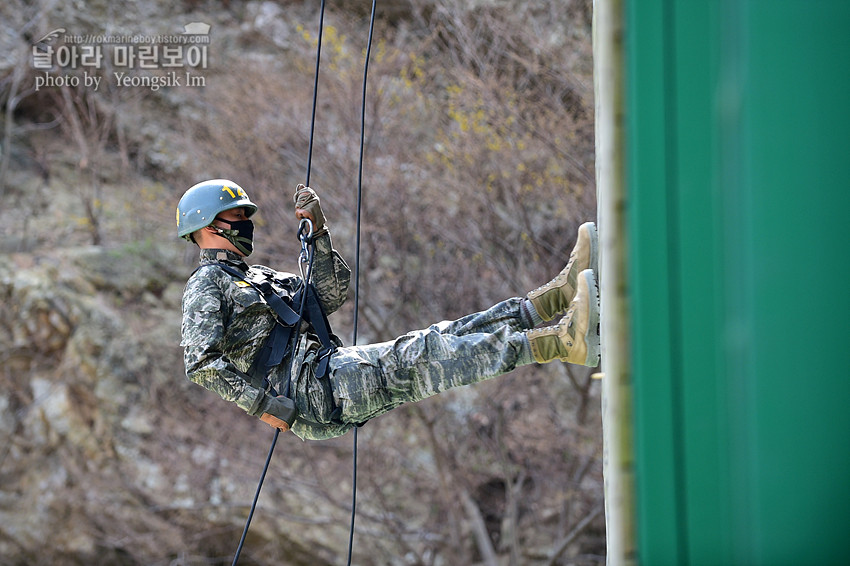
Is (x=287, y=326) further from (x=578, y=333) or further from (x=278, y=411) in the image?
(x=578, y=333)

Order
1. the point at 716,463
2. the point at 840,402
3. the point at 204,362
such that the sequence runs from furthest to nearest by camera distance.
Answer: the point at 204,362 → the point at 716,463 → the point at 840,402

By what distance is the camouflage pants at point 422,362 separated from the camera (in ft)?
→ 14.3

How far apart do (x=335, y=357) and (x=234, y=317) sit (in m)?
0.58

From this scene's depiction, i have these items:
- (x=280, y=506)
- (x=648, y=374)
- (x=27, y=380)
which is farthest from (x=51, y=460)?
(x=648, y=374)

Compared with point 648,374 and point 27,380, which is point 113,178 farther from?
point 648,374

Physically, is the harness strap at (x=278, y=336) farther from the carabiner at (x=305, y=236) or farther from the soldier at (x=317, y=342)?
the carabiner at (x=305, y=236)

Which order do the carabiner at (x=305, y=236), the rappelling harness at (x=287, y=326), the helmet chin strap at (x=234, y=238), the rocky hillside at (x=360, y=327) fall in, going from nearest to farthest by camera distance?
the rappelling harness at (x=287, y=326)
the carabiner at (x=305, y=236)
the helmet chin strap at (x=234, y=238)
the rocky hillside at (x=360, y=327)

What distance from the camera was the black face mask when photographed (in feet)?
15.9

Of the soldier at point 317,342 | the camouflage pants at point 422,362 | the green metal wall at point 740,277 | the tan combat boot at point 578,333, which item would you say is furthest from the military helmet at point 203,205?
the green metal wall at point 740,277

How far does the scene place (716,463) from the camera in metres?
2.16

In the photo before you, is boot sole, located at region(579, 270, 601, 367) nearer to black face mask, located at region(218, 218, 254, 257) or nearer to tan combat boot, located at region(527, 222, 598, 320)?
tan combat boot, located at region(527, 222, 598, 320)

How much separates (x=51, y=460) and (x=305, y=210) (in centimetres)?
1041

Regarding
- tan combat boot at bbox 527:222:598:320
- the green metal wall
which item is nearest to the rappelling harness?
tan combat boot at bbox 527:222:598:320

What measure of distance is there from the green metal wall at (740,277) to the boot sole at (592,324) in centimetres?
175
